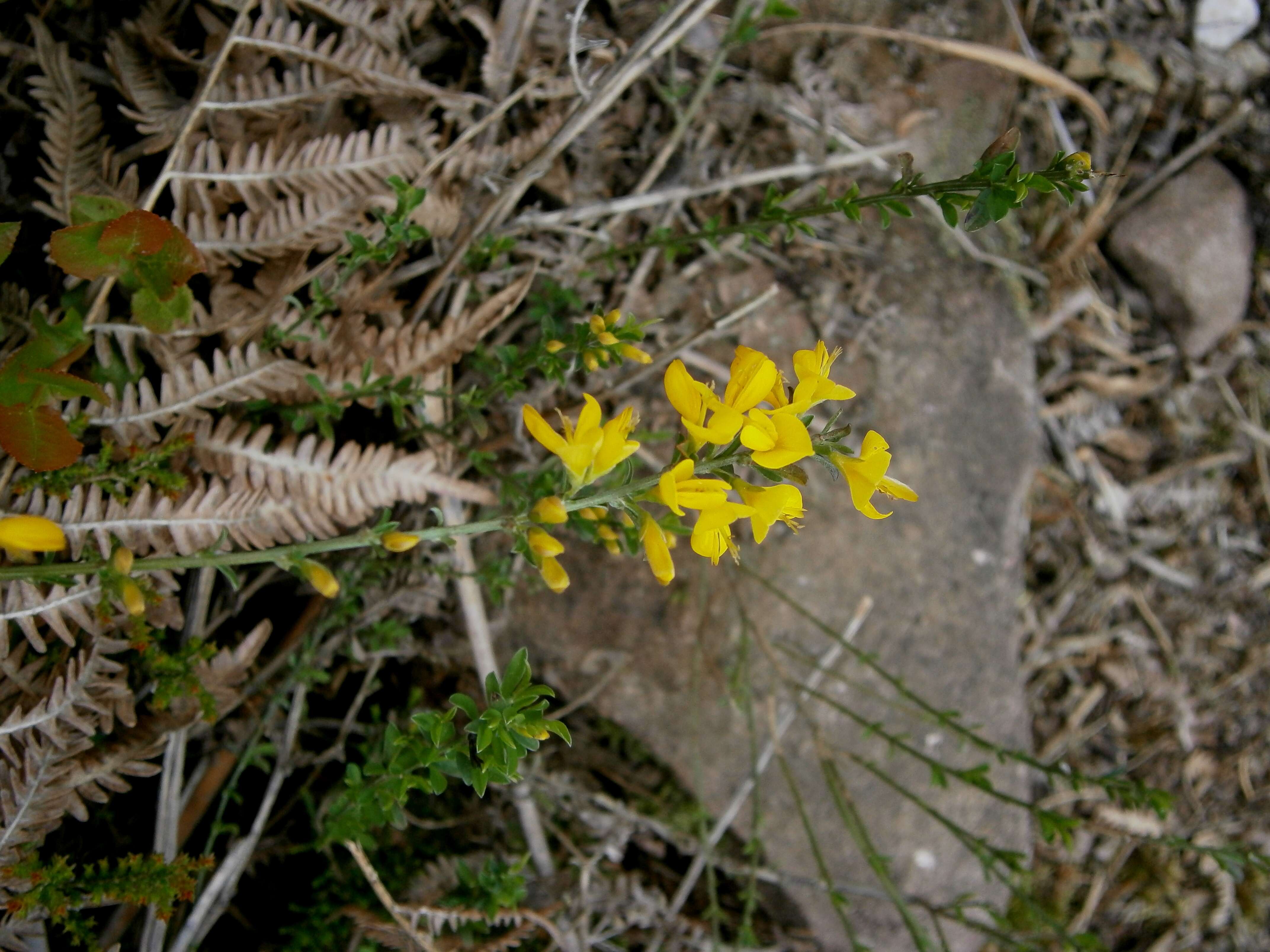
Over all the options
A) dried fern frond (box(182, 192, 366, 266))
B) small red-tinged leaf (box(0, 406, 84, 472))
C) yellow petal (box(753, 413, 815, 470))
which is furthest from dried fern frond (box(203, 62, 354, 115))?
yellow petal (box(753, 413, 815, 470))

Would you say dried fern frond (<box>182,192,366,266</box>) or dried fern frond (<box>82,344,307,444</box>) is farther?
dried fern frond (<box>182,192,366,266</box>)

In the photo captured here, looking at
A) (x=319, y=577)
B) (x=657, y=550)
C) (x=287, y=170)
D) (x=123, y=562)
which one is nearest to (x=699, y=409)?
(x=657, y=550)

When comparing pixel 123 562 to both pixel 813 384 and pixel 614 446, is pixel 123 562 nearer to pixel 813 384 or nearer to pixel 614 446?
pixel 614 446

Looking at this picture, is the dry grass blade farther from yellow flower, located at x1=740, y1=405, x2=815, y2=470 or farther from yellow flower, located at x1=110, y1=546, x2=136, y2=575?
yellow flower, located at x1=110, y1=546, x2=136, y2=575

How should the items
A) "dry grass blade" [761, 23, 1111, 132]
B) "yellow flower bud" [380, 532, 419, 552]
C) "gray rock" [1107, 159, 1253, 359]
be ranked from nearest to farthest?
1. "yellow flower bud" [380, 532, 419, 552]
2. "dry grass blade" [761, 23, 1111, 132]
3. "gray rock" [1107, 159, 1253, 359]

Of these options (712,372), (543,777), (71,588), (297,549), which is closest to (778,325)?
(712,372)

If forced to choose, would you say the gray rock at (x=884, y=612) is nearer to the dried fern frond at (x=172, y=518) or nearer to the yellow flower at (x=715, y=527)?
the dried fern frond at (x=172, y=518)

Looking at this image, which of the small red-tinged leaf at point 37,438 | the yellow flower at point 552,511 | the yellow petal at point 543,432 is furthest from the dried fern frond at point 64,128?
the yellow flower at point 552,511
